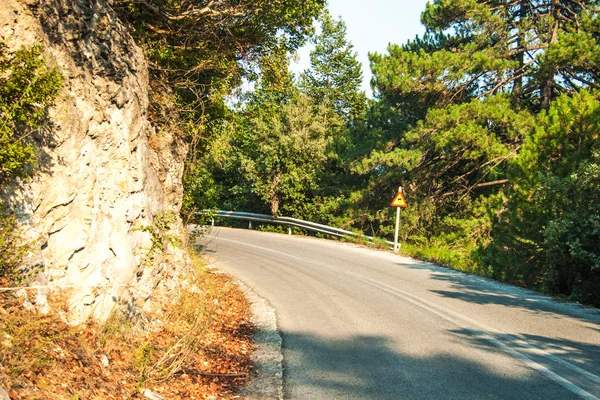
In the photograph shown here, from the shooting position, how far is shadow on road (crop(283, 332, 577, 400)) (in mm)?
5438

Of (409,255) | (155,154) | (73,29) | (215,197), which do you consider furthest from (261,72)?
(409,255)

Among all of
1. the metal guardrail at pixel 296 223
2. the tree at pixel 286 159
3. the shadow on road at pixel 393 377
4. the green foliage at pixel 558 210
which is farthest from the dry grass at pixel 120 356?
the tree at pixel 286 159

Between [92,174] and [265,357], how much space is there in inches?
129

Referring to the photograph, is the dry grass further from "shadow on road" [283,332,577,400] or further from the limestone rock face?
"shadow on road" [283,332,577,400]

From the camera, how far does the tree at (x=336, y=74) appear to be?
1796 inches

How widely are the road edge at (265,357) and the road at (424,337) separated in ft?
0.44

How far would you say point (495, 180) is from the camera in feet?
79.2

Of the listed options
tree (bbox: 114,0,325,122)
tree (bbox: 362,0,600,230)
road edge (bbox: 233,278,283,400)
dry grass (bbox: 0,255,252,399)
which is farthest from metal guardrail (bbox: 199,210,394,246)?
dry grass (bbox: 0,255,252,399)

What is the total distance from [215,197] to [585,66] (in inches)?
617

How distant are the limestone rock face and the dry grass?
1.44ft

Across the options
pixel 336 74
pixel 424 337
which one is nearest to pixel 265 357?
pixel 424 337

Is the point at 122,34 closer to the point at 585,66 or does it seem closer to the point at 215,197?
the point at 215,197

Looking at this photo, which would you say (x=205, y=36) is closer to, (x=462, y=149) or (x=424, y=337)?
(x=424, y=337)

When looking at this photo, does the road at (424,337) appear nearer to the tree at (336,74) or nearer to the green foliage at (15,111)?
the green foliage at (15,111)
